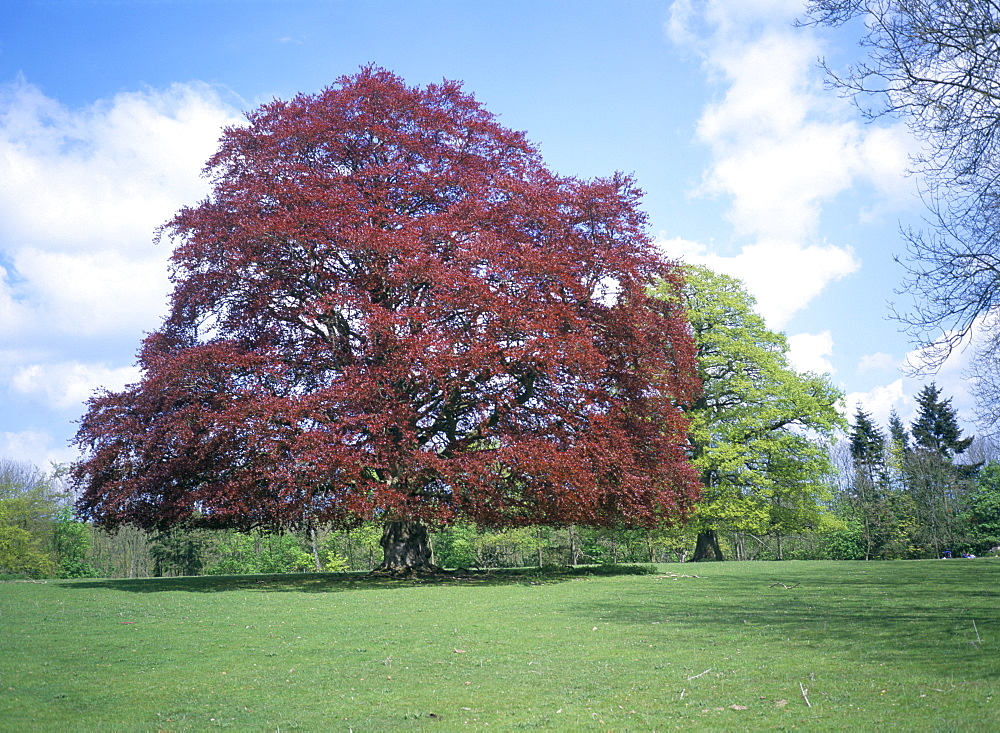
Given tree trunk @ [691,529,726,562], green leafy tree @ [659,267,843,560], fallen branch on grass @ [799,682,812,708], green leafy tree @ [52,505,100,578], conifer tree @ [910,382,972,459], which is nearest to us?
fallen branch on grass @ [799,682,812,708]

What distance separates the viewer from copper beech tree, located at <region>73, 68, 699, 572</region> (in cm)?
1833

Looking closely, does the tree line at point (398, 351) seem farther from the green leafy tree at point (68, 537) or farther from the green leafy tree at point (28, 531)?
the green leafy tree at point (68, 537)

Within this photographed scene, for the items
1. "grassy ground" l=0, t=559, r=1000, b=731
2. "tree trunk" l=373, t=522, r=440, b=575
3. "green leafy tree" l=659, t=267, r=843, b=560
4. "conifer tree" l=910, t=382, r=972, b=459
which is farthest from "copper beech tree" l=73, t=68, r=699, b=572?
"conifer tree" l=910, t=382, r=972, b=459

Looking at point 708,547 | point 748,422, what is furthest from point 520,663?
point 708,547

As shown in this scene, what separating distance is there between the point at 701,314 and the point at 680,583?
17.3m

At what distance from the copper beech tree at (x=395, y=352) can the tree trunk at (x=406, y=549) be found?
0.07 metres

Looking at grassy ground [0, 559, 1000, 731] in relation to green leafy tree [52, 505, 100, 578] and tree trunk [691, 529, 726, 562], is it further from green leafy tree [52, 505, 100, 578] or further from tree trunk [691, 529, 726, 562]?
green leafy tree [52, 505, 100, 578]

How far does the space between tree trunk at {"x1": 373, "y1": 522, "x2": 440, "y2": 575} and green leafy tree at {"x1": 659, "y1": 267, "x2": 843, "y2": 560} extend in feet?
42.5

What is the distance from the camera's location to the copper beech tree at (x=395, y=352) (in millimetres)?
18328

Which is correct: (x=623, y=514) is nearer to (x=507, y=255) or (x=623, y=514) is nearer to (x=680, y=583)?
Answer: (x=680, y=583)

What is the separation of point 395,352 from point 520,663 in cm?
1206

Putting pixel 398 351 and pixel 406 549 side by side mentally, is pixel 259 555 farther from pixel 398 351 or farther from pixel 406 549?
pixel 398 351

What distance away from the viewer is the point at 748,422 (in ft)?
103

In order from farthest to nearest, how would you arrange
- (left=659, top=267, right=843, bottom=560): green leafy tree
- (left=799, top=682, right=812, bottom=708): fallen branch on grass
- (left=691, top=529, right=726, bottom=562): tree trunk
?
(left=691, top=529, right=726, bottom=562): tree trunk, (left=659, top=267, right=843, bottom=560): green leafy tree, (left=799, top=682, right=812, bottom=708): fallen branch on grass
